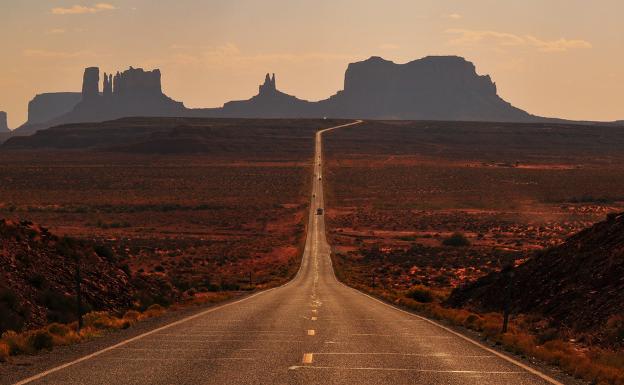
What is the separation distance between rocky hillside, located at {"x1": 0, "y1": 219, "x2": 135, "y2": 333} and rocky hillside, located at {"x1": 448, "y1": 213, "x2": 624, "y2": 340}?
13022 millimetres

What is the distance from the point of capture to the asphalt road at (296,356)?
12219 mm

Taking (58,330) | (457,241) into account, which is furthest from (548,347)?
(457,241)

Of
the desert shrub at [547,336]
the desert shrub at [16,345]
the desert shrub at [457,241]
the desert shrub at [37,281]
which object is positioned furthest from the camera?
the desert shrub at [457,241]

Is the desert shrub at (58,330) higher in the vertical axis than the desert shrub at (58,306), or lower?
higher

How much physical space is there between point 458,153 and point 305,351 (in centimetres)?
18594

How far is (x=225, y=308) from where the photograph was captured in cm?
2692

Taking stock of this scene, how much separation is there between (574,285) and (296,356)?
11.7 metres

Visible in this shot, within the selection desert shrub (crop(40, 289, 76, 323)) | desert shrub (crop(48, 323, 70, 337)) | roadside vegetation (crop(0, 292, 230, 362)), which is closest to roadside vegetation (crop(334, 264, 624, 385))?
roadside vegetation (crop(0, 292, 230, 362))

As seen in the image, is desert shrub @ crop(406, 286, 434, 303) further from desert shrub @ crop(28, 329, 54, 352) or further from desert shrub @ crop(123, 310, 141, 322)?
desert shrub @ crop(28, 329, 54, 352)

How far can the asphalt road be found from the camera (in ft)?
40.1

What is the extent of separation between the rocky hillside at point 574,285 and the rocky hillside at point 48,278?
13022mm

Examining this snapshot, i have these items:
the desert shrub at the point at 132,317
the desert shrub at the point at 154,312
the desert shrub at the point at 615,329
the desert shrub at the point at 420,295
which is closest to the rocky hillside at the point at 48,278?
the desert shrub at the point at 132,317

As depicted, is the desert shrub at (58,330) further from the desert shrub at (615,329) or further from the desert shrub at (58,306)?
the desert shrub at (615,329)

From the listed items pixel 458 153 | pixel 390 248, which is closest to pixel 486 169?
pixel 458 153
